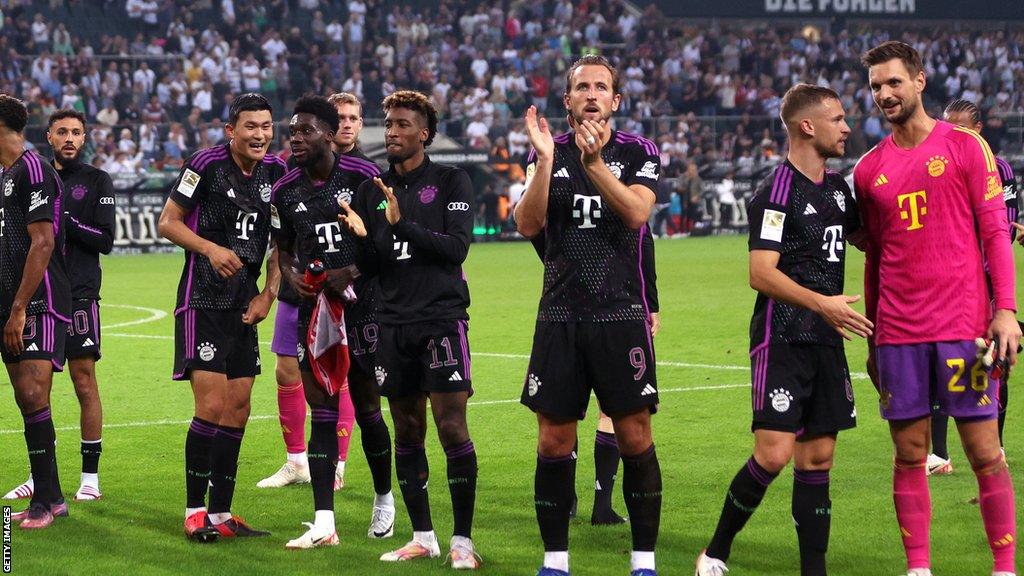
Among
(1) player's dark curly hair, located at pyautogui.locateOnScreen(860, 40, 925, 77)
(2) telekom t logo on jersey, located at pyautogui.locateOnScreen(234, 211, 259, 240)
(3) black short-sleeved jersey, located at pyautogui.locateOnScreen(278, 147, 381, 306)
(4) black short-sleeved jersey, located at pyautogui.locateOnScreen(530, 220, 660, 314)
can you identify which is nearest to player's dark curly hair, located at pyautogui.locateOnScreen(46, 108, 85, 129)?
(3) black short-sleeved jersey, located at pyautogui.locateOnScreen(278, 147, 381, 306)

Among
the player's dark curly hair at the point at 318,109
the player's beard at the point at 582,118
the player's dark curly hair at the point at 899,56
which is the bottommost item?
the player's beard at the point at 582,118

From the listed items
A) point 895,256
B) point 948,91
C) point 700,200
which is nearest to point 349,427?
point 895,256

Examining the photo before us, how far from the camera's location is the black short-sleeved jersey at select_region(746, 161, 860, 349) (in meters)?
5.68

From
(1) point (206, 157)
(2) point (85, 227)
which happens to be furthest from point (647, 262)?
(2) point (85, 227)

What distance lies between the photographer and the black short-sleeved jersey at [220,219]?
23.2 feet

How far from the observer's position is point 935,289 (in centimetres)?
568

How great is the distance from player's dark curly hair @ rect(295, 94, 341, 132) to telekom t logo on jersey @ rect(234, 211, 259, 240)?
0.62 meters

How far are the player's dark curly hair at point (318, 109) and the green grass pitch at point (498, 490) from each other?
2.05m

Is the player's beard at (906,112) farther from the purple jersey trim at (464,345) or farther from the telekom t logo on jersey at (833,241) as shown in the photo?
the purple jersey trim at (464,345)

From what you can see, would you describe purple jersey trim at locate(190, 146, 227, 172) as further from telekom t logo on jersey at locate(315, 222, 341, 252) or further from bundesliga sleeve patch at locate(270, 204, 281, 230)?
telekom t logo on jersey at locate(315, 222, 341, 252)

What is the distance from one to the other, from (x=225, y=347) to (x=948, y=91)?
3725 cm

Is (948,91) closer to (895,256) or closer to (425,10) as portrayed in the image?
(425,10)

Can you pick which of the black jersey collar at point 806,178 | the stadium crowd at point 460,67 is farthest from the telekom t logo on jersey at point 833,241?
the stadium crowd at point 460,67

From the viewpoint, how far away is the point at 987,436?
566 centimetres
